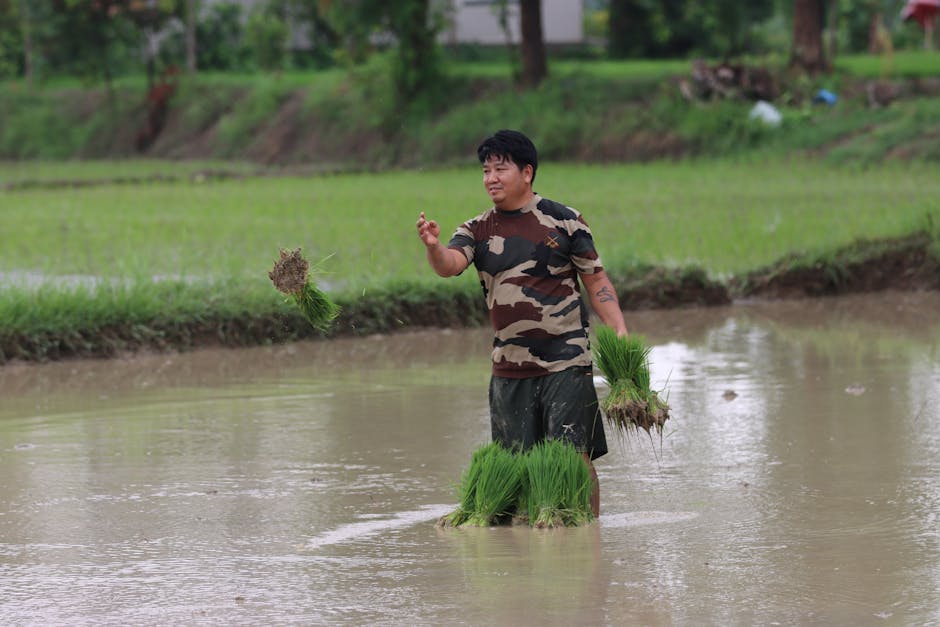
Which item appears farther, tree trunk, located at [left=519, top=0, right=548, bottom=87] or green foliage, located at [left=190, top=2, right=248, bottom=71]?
green foliage, located at [left=190, top=2, right=248, bottom=71]

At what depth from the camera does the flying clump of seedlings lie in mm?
5621

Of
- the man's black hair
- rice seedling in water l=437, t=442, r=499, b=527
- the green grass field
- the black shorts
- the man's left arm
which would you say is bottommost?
the green grass field

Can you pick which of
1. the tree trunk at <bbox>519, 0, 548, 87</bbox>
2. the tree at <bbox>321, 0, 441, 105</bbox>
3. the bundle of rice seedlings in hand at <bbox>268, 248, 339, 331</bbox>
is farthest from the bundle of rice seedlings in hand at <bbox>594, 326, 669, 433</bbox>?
the tree trunk at <bbox>519, 0, 548, 87</bbox>

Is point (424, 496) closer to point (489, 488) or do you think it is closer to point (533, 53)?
point (489, 488)

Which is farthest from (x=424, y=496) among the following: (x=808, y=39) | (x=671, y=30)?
(x=671, y=30)

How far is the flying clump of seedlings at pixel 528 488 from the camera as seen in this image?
562 cm

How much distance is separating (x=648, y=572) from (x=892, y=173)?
15.8m

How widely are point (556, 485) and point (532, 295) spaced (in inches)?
26.6

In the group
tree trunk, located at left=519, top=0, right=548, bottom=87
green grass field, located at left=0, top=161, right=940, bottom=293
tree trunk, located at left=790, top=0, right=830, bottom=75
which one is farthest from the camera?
tree trunk, located at left=519, top=0, right=548, bottom=87

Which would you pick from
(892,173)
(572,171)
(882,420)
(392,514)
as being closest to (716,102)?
(572,171)

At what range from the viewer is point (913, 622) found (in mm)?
4484

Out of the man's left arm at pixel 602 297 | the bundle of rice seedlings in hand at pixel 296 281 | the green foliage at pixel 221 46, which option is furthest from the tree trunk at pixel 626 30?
the bundle of rice seedlings in hand at pixel 296 281

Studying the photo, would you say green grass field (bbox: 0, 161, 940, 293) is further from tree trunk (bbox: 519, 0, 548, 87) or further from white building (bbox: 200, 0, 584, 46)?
white building (bbox: 200, 0, 584, 46)

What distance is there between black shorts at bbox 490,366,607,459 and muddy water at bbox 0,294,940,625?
0.33 metres
